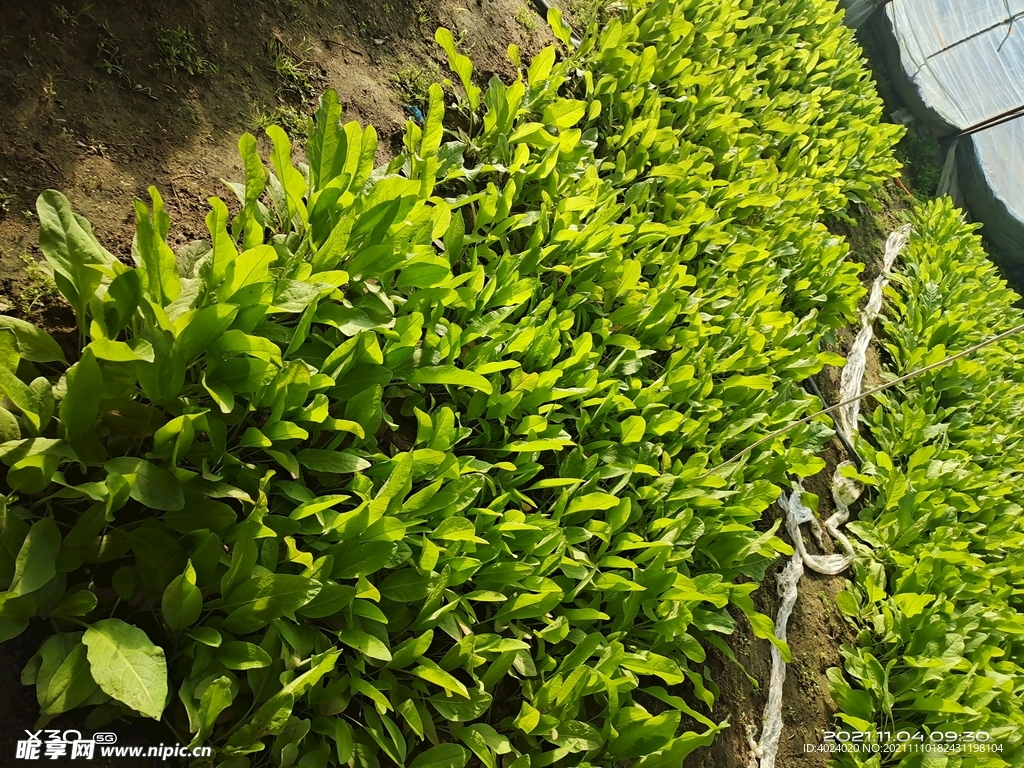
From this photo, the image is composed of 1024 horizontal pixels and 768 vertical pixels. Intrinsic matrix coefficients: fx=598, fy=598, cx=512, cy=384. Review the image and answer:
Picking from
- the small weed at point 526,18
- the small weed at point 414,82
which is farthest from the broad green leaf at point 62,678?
the small weed at point 526,18

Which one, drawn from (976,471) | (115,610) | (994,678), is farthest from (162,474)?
(976,471)

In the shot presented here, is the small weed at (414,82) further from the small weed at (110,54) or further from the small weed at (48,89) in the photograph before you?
the small weed at (48,89)

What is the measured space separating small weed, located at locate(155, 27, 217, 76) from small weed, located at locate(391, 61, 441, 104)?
25.7 inches

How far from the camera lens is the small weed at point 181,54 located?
1604mm

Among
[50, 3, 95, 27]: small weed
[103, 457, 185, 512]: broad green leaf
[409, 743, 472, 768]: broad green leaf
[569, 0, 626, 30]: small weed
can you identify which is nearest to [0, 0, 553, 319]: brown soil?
[50, 3, 95, 27]: small weed

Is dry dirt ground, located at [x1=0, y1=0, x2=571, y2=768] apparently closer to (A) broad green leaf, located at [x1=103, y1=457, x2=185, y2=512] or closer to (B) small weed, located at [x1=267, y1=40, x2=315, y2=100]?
(B) small weed, located at [x1=267, y1=40, x2=315, y2=100]

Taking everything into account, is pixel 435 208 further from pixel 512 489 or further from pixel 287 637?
pixel 287 637

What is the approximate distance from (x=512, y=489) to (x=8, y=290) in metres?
1.23

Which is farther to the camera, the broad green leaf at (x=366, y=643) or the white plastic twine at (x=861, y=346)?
the white plastic twine at (x=861, y=346)

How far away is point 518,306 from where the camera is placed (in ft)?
6.11

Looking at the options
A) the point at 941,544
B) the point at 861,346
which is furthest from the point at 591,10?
the point at 941,544

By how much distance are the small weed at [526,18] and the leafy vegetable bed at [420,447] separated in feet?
0.90

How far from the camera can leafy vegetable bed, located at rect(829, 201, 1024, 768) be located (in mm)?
2270

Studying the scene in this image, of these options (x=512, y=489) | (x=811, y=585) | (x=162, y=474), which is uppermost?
(x=162, y=474)
